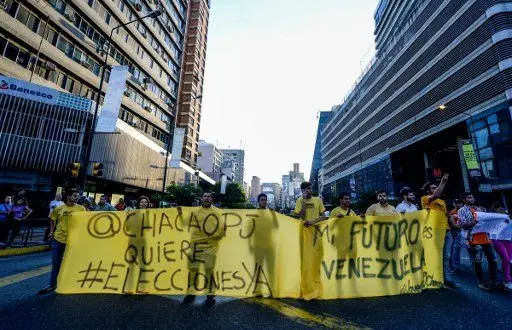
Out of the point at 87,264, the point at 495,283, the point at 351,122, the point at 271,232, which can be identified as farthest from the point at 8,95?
the point at 351,122

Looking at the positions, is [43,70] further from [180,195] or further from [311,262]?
[311,262]

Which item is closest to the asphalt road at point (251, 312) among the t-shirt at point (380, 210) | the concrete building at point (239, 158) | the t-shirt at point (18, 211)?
the t-shirt at point (380, 210)

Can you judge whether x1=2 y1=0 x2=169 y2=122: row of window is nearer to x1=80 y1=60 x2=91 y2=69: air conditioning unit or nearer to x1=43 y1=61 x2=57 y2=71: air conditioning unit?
x1=80 y1=60 x2=91 y2=69: air conditioning unit

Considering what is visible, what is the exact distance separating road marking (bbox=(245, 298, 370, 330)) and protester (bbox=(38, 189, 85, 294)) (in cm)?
343

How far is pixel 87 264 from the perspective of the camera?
464 cm

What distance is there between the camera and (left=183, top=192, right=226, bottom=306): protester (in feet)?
14.7

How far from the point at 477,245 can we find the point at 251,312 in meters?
4.62

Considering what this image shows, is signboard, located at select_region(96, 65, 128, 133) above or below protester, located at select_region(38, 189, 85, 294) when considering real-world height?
above

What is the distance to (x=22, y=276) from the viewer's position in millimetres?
5344

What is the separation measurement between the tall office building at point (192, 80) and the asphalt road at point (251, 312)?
4997cm

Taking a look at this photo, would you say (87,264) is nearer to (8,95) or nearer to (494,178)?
(8,95)

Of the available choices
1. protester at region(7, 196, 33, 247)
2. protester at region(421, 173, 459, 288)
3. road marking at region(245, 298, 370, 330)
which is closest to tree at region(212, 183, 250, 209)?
protester at region(7, 196, 33, 247)

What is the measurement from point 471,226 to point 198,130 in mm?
57903

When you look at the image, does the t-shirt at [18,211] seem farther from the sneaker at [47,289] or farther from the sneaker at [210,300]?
the sneaker at [210,300]
